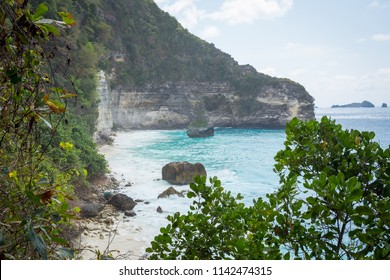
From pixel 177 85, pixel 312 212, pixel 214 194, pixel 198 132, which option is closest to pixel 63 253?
pixel 214 194

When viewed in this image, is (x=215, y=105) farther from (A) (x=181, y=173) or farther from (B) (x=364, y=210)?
(B) (x=364, y=210)

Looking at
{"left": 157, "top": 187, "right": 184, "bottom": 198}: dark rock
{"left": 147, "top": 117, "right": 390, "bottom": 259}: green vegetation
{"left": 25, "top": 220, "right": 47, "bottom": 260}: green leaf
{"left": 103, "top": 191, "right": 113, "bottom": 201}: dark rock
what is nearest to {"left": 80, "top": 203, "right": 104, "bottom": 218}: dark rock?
{"left": 103, "top": 191, "right": 113, "bottom": 201}: dark rock

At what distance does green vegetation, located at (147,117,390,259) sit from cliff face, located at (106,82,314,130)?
53446mm

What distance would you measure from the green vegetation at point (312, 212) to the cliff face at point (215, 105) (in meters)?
53.4

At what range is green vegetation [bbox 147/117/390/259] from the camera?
6.82 ft

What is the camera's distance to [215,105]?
63.5m

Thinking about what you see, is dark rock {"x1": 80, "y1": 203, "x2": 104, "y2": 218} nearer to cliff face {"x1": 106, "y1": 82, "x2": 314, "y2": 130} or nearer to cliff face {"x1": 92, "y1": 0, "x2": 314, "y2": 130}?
cliff face {"x1": 92, "y1": 0, "x2": 314, "y2": 130}

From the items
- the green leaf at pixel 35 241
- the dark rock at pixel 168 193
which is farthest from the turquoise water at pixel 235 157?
the green leaf at pixel 35 241

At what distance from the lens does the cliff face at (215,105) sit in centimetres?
5753

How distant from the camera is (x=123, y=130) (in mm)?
52906

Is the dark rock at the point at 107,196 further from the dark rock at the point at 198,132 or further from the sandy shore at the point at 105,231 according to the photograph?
the dark rock at the point at 198,132

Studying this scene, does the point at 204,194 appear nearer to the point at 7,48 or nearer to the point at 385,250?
the point at 385,250

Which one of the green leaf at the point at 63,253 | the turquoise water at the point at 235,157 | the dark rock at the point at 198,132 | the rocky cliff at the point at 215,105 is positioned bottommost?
the turquoise water at the point at 235,157

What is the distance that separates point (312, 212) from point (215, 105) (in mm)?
61828
